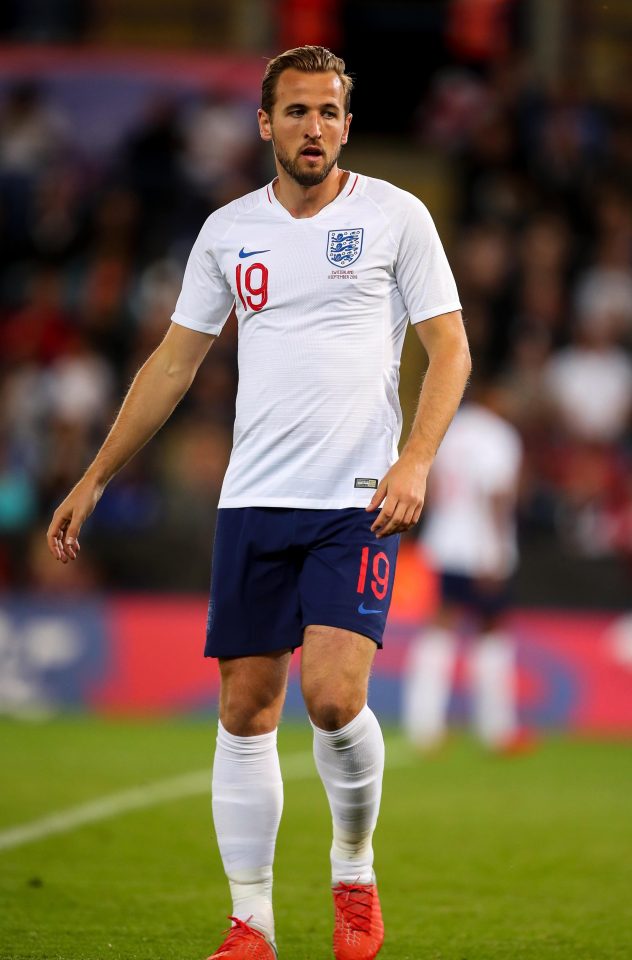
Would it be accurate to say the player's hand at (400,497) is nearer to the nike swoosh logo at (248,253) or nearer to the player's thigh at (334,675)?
the player's thigh at (334,675)

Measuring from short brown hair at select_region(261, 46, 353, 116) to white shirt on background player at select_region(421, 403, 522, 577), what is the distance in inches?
240

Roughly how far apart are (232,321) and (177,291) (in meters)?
0.73

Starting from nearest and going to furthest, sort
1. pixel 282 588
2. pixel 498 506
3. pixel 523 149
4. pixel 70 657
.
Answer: pixel 282 588
pixel 498 506
pixel 70 657
pixel 523 149

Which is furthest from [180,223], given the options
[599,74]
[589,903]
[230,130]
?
[589,903]

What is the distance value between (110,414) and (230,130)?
11.6ft

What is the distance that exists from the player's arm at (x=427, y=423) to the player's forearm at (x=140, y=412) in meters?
0.76

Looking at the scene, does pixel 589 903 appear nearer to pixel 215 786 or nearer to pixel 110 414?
pixel 215 786

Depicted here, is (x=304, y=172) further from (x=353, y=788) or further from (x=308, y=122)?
(x=353, y=788)

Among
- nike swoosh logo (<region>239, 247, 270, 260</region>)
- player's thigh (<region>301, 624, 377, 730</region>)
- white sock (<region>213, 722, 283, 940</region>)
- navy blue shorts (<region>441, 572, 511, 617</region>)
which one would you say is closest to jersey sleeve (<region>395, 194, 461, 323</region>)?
nike swoosh logo (<region>239, 247, 270, 260</region>)

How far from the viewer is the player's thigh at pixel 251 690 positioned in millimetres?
4387

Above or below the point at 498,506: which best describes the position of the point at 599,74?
above

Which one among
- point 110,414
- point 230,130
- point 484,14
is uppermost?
point 484,14

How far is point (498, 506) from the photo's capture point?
414 inches

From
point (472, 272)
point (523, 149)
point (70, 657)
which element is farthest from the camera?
point (523, 149)
